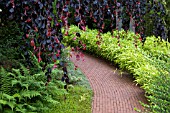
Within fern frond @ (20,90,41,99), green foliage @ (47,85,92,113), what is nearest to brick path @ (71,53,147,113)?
green foliage @ (47,85,92,113)

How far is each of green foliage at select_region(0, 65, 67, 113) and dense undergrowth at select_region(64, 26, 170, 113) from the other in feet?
3.41

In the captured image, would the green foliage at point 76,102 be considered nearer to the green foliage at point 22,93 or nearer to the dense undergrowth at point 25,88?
the dense undergrowth at point 25,88

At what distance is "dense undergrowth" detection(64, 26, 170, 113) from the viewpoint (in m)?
2.89

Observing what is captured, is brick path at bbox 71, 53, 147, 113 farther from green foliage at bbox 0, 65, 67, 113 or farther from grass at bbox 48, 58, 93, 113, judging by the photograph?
green foliage at bbox 0, 65, 67, 113

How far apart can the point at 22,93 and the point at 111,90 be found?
246 centimetres

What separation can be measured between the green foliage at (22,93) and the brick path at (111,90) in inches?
38.9

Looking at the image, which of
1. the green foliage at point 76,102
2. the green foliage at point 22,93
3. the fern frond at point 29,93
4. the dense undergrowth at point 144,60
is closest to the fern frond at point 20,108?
the green foliage at point 22,93

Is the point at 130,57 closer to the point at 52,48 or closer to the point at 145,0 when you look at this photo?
the point at 145,0

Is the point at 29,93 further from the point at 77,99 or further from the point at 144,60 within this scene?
the point at 144,60

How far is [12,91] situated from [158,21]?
249 cm

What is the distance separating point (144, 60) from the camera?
607 centimetres

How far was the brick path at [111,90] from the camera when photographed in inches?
190

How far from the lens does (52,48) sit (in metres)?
2.28

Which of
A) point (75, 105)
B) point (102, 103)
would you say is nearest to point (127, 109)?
point (102, 103)
